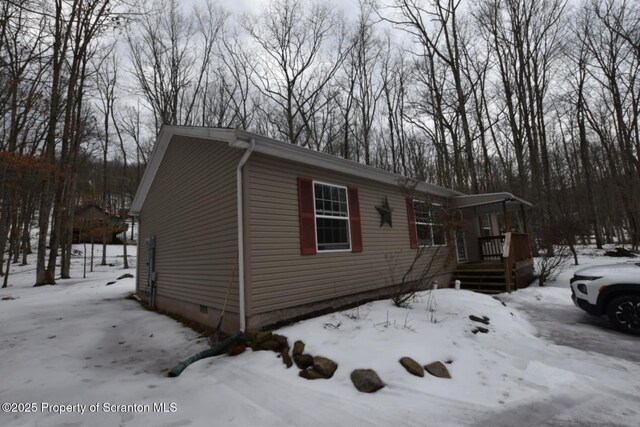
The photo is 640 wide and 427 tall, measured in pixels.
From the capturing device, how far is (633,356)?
169 inches

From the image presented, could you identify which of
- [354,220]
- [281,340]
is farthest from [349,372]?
[354,220]

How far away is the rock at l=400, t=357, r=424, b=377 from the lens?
3.67 m

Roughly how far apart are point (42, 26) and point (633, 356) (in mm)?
13683

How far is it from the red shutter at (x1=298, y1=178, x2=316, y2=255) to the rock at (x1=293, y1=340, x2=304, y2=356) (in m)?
1.91

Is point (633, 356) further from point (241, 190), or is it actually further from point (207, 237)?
point (207, 237)

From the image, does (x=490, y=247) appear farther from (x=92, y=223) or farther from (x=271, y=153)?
(x=92, y=223)

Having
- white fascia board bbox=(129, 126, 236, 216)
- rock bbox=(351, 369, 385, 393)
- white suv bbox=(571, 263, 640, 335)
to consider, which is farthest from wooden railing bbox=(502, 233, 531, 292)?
white fascia board bbox=(129, 126, 236, 216)

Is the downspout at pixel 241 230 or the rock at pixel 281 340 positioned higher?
the downspout at pixel 241 230

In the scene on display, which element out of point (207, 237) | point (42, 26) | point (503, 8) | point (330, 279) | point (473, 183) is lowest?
point (330, 279)

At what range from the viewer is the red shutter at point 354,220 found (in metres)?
7.06

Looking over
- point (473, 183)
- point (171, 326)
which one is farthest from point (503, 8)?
point (171, 326)

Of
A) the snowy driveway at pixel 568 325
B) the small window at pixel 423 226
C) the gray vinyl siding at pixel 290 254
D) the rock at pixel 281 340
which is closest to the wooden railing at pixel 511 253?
the snowy driveway at pixel 568 325

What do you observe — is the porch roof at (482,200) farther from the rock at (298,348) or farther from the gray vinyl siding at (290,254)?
the rock at (298,348)

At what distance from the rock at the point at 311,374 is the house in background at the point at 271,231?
1526 millimetres
